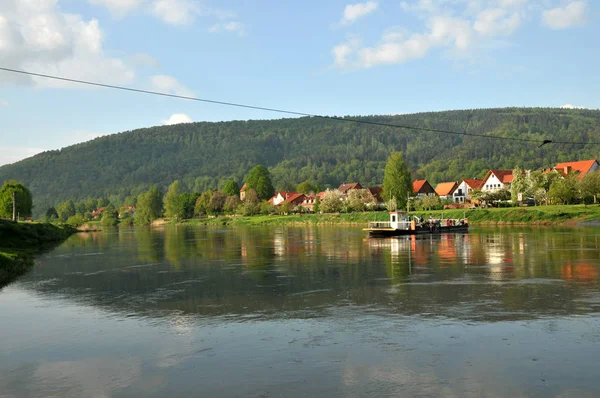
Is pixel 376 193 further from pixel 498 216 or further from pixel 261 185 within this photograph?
pixel 498 216

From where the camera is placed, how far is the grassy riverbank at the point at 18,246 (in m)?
39.4

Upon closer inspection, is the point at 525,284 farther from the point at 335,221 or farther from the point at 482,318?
the point at 335,221

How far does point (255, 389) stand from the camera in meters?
13.4

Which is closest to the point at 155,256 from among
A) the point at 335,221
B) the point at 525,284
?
the point at 525,284

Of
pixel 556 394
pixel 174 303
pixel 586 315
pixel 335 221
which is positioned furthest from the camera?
pixel 335 221

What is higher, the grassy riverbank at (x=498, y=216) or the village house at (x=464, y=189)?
the village house at (x=464, y=189)

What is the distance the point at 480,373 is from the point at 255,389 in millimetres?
5660

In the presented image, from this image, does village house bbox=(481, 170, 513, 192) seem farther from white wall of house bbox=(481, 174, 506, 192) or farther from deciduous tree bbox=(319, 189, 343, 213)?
deciduous tree bbox=(319, 189, 343, 213)

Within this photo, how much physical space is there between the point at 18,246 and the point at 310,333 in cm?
5466

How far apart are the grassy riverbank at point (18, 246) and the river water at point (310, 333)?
4.32 metres

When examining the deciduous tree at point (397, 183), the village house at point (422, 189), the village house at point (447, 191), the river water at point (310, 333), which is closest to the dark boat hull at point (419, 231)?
the river water at point (310, 333)

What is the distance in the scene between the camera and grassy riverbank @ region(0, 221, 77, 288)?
3944 cm

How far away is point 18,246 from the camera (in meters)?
63.0

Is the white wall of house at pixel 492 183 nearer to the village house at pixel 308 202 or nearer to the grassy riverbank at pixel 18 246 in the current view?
the village house at pixel 308 202
